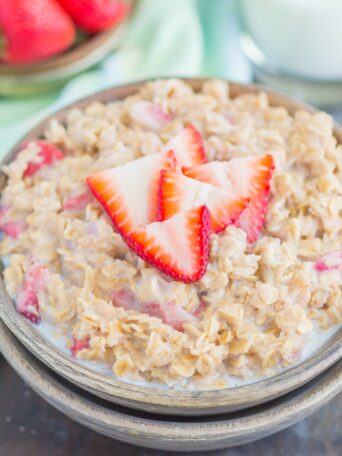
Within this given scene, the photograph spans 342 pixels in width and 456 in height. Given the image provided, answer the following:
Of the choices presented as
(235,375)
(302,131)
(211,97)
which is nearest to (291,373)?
(235,375)

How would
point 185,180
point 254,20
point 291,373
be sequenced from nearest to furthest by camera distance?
point 291,373
point 185,180
point 254,20

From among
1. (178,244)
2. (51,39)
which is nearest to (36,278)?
(178,244)

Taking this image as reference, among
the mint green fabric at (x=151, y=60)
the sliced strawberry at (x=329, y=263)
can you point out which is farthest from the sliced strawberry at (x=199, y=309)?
the mint green fabric at (x=151, y=60)


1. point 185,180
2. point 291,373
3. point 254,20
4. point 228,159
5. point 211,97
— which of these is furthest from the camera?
point 254,20

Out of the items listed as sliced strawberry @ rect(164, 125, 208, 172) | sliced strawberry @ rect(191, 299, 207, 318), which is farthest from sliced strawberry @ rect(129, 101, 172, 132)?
sliced strawberry @ rect(191, 299, 207, 318)

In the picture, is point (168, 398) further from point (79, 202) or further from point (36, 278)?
point (79, 202)

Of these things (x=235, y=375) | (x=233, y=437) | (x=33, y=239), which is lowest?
(x=233, y=437)

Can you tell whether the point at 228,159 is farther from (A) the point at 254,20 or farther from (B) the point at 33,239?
(A) the point at 254,20

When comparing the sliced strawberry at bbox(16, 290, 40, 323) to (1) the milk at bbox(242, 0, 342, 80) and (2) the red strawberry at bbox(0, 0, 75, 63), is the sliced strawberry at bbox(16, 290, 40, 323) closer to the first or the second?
(2) the red strawberry at bbox(0, 0, 75, 63)
